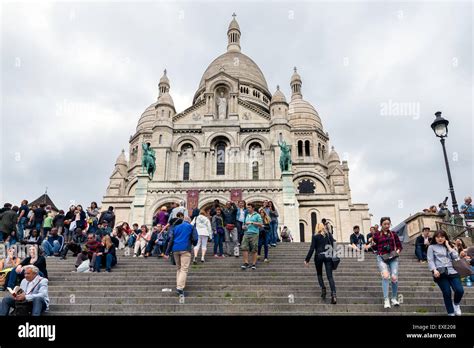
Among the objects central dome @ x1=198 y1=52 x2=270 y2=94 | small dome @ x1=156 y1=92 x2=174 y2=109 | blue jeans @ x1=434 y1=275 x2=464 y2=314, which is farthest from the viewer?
central dome @ x1=198 y1=52 x2=270 y2=94

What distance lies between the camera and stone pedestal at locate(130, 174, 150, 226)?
27.6 meters

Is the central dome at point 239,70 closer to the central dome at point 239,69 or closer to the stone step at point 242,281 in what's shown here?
the central dome at point 239,69

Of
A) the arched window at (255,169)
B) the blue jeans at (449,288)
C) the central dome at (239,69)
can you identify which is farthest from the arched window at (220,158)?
the blue jeans at (449,288)

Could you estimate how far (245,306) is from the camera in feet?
27.7

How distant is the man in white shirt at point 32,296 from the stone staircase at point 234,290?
0.93 metres

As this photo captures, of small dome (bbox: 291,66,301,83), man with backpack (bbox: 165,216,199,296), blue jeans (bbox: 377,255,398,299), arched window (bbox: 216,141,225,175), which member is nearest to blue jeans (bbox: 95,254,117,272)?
man with backpack (bbox: 165,216,199,296)

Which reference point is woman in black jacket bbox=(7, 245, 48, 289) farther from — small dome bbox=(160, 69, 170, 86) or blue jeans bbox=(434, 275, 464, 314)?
small dome bbox=(160, 69, 170, 86)

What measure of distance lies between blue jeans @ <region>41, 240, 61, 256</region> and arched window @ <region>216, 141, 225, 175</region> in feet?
66.0

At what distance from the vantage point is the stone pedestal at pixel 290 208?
2686cm

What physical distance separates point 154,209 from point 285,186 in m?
9.69

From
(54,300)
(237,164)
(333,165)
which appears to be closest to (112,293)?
(54,300)
